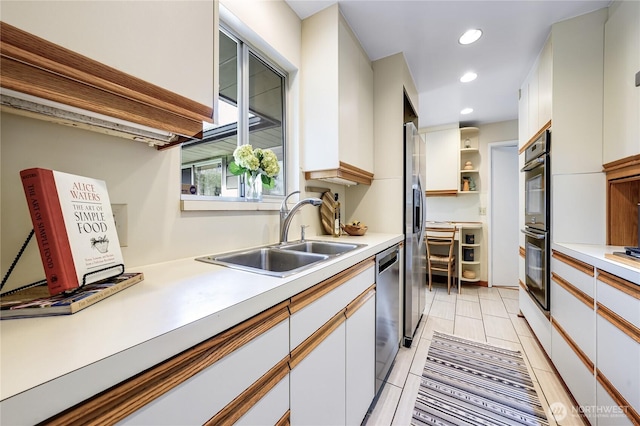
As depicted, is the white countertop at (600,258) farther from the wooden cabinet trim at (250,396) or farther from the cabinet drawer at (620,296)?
the wooden cabinet trim at (250,396)

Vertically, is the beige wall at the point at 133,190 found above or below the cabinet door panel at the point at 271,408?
above

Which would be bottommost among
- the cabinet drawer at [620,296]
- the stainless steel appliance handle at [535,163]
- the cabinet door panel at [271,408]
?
the cabinet door panel at [271,408]

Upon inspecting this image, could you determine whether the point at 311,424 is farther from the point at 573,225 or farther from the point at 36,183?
the point at 573,225

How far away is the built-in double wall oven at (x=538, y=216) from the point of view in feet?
6.09

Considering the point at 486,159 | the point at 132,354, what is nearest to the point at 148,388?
the point at 132,354

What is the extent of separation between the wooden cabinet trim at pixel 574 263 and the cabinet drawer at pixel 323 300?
122 centimetres

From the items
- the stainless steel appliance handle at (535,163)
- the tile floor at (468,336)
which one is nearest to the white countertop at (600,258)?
the stainless steel appliance handle at (535,163)

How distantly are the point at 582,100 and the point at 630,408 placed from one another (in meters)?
1.82

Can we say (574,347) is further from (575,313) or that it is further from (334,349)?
(334,349)

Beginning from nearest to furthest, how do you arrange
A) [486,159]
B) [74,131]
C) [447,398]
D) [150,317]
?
[150,317] → [74,131] → [447,398] → [486,159]

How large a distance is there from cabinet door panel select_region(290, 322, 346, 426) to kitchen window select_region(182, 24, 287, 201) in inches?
36.1

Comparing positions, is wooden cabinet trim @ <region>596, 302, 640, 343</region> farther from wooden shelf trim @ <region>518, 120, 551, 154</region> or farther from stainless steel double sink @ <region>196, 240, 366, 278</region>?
wooden shelf trim @ <region>518, 120, 551, 154</region>

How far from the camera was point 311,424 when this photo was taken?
2.84ft

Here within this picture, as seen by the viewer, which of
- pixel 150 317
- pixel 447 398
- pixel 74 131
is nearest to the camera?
pixel 150 317
